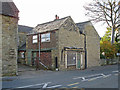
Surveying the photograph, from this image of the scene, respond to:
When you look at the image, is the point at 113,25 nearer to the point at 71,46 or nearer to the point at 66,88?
the point at 71,46

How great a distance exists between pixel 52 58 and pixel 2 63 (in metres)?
7.35

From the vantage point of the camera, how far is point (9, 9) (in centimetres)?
1506

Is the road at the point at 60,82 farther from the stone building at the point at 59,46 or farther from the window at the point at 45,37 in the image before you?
the window at the point at 45,37

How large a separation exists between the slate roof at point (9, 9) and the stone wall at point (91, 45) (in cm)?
1252

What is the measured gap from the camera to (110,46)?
94.2 feet

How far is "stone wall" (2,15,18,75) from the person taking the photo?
14090 mm

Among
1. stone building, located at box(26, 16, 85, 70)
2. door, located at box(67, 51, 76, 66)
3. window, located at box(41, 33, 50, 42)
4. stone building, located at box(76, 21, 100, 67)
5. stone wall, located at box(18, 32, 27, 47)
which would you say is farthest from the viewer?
stone wall, located at box(18, 32, 27, 47)

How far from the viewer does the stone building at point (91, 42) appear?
2438 cm

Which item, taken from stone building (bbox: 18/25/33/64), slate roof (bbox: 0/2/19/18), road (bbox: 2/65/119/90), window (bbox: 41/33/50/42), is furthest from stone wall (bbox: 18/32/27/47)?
road (bbox: 2/65/119/90)

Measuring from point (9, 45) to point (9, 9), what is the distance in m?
3.84

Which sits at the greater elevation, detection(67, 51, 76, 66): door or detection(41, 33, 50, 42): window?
detection(41, 33, 50, 42): window

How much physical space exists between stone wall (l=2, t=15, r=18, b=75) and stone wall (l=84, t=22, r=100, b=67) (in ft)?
42.5

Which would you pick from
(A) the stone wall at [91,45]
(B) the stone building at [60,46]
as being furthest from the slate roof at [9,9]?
(A) the stone wall at [91,45]

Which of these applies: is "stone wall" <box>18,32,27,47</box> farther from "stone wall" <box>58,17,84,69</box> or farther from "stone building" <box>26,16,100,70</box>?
"stone wall" <box>58,17,84,69</box>
